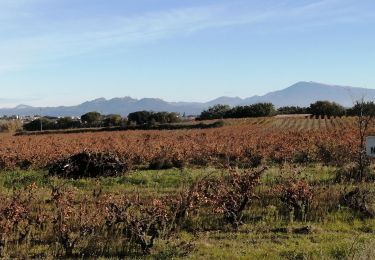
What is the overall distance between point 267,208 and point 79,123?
3315 inches

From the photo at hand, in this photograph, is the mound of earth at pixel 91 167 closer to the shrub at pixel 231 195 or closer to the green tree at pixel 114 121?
the shrub at pixel 231 195

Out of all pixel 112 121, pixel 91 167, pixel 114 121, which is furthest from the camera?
pixel 112 121

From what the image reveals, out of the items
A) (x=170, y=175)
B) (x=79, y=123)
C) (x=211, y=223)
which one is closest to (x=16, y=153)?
(x=170, y=175)

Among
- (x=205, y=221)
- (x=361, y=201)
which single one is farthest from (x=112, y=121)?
(x=205, y=221)

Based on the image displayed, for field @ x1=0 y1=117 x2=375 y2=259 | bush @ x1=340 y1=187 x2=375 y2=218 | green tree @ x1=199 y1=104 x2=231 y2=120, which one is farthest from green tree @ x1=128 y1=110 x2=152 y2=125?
bush @ x1=340 y1=187 x2=375 y2=218

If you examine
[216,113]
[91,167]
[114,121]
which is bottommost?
[91,167]

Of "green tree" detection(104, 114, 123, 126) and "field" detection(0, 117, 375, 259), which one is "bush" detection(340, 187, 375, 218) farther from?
"green tree" detection(104, 114, 123, 126)

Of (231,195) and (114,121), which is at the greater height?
(114,121)

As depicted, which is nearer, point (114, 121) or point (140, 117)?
point (114, 121)

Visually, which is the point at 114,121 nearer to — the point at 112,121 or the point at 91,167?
the point at 112,121

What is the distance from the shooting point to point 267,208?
12227 millimetres

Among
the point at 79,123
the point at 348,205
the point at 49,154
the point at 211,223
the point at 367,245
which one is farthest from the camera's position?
the point at 79,123

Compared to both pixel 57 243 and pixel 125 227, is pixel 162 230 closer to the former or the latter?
pixel 125 227

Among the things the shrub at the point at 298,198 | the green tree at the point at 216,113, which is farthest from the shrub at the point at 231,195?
the green tree at the point at 216,113
